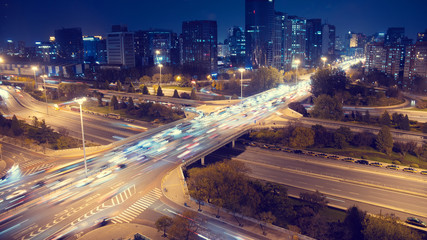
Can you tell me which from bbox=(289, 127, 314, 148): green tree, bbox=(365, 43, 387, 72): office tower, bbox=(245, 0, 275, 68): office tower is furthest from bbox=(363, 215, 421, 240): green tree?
bbox=(245, 0, 275, 68): office tower

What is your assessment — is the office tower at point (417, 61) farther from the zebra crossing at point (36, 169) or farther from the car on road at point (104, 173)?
the zebra crossing at point (36, 169)

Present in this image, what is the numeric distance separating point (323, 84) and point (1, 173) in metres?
67.4

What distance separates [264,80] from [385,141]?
50.2 metres

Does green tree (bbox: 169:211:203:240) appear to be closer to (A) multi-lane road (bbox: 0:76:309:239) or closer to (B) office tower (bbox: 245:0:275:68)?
A: (A) multi-lane road (bbox: 0:76:309:239)

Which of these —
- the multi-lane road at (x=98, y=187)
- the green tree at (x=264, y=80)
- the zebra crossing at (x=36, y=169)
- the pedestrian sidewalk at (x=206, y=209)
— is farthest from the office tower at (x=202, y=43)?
the pedestrian sidewalk at (x=206, y=209)

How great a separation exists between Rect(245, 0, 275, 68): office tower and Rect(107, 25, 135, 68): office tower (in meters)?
66.0

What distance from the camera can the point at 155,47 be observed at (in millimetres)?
185125

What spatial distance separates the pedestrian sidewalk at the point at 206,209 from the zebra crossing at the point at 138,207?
0.94m

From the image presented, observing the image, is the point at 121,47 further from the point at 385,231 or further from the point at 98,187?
the point at 385,231

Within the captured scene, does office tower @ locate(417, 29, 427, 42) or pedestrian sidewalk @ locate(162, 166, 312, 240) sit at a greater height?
office tower @ locate(417, 29, 427, 42)

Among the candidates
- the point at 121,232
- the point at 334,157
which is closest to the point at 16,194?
the point at 121,232

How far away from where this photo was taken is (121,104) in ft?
223

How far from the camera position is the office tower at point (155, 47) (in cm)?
17401

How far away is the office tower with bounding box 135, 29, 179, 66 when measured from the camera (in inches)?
6851
